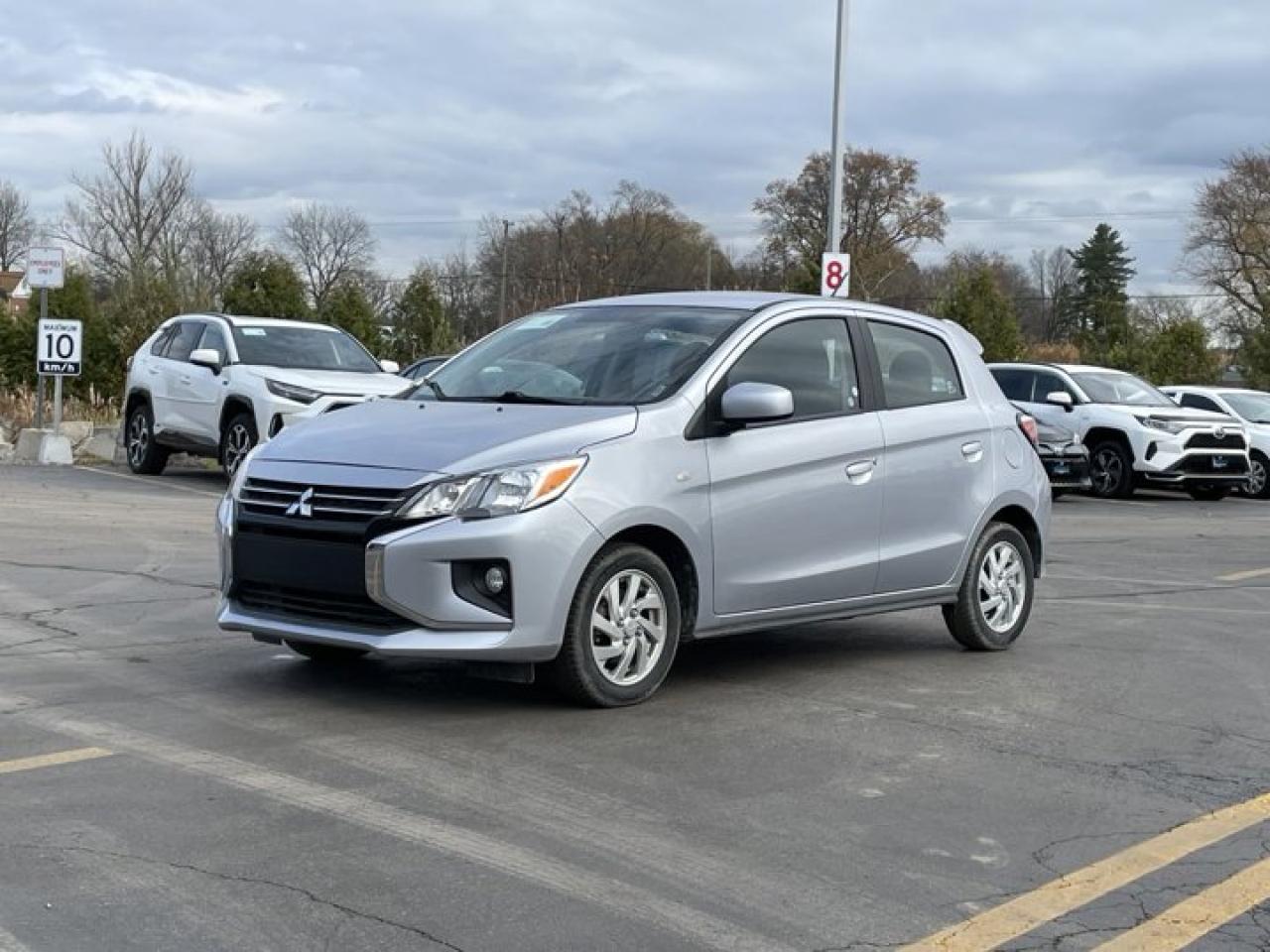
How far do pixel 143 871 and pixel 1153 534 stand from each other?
45.6 feet

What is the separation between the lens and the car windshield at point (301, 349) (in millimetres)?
17016

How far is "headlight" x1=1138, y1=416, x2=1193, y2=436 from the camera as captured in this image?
22250 millimetres

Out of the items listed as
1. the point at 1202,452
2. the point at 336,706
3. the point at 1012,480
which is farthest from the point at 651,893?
the point at 1202,452

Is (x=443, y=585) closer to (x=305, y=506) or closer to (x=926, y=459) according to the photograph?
(x=305, y=506)

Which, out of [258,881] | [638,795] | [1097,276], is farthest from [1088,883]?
[1097,276]

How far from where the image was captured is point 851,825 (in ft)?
17.1

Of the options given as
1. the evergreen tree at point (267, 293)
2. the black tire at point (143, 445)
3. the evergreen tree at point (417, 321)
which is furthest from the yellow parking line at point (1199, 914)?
the evergreen tree at point (417, 321)

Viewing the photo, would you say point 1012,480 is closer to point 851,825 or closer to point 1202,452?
point 851,825

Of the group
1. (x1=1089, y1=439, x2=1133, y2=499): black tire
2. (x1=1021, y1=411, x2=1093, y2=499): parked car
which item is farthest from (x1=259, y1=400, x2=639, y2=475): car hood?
(x1=1089, y1=439, x2=1133, y2=499): black tire

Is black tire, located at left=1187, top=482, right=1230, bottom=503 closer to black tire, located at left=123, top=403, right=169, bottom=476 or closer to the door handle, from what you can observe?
black tire, located at left=123, top=403, right=169, bottom=476

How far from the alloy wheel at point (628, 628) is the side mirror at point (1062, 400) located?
16518mm

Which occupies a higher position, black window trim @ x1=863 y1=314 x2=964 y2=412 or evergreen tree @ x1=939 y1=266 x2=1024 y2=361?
evergreen tree @ x1=939 y1=266 x2=1024 y2=361

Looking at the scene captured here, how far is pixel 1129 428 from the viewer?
22.3m

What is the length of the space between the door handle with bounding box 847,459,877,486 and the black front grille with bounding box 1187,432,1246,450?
15.9 metres
